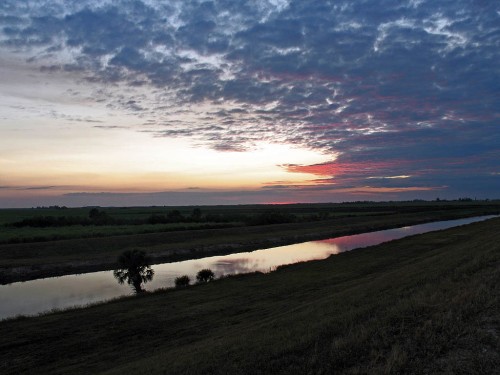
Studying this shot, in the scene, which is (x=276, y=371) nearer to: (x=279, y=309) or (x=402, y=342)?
(x=402, y=342)

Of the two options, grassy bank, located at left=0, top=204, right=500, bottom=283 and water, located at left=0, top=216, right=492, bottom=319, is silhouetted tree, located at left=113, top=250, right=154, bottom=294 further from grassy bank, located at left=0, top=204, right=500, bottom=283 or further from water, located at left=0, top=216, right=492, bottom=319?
grassy bank, located at left=0, top=204, right=500, bottom=283

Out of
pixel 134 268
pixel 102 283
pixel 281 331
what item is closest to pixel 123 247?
pixel 102 283

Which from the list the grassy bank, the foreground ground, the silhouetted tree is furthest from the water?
the foreground ground

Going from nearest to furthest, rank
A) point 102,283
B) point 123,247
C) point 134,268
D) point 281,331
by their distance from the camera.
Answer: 1. point 281,331
2. point 134,268
3. point 102,283
4. point 123,247

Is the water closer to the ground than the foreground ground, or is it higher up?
closer to the ground

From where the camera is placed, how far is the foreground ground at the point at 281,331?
761 cm

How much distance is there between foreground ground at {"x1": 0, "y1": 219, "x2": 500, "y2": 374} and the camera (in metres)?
7.61

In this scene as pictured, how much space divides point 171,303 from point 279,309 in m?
7.03

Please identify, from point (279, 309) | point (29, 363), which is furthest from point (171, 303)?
point (29, 363)

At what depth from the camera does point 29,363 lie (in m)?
14.2

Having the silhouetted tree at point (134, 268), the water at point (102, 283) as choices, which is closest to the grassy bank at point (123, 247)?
the water at point (102, 283)

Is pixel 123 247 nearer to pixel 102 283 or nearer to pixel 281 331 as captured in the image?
pixel 102 283

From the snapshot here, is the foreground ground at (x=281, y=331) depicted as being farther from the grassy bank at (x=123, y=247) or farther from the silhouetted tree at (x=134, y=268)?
the grassy bank at (x=123, y=247)

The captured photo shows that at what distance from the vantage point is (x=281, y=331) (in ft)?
37.0
